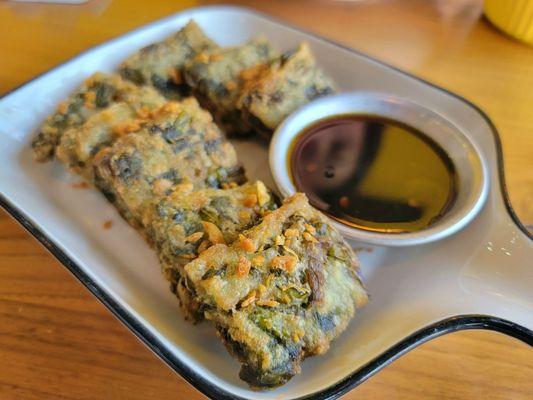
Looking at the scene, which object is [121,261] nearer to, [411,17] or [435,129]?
[435,129]

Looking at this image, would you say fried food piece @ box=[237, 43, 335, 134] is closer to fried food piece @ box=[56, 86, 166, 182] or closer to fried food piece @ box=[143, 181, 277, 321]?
fried food piece @ box=[56, 86, 166, 182]

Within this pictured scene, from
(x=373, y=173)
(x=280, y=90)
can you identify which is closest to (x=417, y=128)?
(x=373, y=173)

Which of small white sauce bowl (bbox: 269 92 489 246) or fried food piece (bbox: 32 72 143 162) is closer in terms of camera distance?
small white sauce bowl (bbox: 269 92 489 246)

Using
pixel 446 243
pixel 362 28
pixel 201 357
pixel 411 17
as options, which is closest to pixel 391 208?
pixel 446 243

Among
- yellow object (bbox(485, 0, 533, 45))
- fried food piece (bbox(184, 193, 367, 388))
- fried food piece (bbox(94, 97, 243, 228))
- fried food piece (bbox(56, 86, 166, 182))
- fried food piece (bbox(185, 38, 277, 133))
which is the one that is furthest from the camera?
yellow object (bbox(485, 0, 533, 45))

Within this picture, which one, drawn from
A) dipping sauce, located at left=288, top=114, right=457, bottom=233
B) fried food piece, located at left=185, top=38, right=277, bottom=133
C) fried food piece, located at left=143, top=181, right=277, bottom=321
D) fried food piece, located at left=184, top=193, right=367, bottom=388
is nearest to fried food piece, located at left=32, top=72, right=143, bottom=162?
fried food piece, located at left=185, top=38, right=277, bottom=133

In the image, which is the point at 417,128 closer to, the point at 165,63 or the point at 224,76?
the point at 224,76

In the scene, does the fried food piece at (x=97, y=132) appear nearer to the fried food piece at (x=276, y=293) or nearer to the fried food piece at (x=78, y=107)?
the fried food piece at (x=78, y=107)
